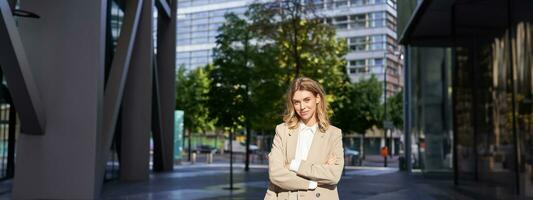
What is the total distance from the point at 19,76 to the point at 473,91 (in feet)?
56.7

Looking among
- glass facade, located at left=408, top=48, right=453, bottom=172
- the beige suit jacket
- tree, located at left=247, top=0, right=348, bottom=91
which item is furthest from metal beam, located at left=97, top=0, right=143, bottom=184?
glass facade, located at left=408, top=48, right=453, bottom=172

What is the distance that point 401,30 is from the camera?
24812mm

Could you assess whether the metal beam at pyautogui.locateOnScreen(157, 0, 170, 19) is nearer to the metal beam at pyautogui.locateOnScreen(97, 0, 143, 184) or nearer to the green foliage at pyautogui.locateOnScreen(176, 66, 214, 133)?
the metal beam at pyautogui.locateOnScreen(97, 0, 143, 184)

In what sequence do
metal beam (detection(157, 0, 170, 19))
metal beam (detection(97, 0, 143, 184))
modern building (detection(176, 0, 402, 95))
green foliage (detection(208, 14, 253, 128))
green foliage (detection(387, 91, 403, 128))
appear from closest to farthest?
metal beam (detection(97, 0, 143, 184))
green foliage (detection(208, 14, 253, 128))
metal beam (detection(157, 0, 170, 19))
green foliage (detection(387, 91, 403, 128))
modern building (detection(176, 0, 402, 95))

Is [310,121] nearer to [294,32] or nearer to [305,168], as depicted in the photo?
[305,168]

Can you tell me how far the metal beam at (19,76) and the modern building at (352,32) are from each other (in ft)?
115

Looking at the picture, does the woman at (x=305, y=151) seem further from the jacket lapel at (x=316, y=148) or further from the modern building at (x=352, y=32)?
the modern building at (x=352, y=32)

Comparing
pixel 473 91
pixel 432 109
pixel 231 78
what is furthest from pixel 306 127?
pixel 432 109

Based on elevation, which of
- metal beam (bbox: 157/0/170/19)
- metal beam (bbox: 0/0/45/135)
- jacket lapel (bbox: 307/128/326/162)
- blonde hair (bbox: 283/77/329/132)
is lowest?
jacket lapel (bbox: 307/128/326/162)

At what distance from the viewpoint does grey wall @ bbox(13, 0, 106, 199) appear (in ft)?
43.2

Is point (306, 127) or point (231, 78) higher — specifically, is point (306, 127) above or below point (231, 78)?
below

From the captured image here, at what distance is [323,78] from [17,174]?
19.8m

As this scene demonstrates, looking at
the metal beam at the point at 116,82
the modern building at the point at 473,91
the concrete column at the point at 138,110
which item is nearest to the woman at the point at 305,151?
the metal beam at the point at 116,82

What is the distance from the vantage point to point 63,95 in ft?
43.4
